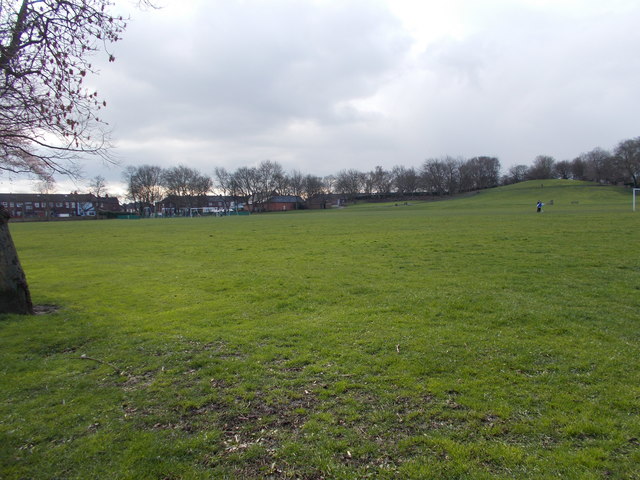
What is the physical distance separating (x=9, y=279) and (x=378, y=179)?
16112 cm

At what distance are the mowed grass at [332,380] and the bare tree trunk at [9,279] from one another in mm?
476

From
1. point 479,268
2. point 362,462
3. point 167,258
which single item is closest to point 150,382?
point 362,462

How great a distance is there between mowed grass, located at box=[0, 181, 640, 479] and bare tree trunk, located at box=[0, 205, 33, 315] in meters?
0.48

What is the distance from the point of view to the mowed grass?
3.95 m

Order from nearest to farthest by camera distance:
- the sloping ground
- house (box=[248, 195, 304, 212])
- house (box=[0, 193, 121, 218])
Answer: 1. the sloping ground
2. house (box=[0, 193, 121, 218])
3. house (box=[248, 195, 304, 212])

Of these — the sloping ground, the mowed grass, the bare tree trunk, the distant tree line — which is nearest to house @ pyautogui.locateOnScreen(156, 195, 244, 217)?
the distant tree line

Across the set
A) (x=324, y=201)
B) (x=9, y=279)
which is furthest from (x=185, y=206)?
(x=9, y=279)

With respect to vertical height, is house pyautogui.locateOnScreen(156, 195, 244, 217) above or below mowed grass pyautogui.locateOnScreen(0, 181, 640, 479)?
above

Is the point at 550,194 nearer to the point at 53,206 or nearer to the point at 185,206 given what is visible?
the point at 185,206

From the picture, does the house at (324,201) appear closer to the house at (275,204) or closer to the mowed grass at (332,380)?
the house at (275,204)

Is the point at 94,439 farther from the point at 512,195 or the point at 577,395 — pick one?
the point at 512,195

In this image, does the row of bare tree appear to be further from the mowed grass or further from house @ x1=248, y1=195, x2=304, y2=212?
the mowed grass

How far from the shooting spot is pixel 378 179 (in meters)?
164

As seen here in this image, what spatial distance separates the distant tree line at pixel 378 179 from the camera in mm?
130375
